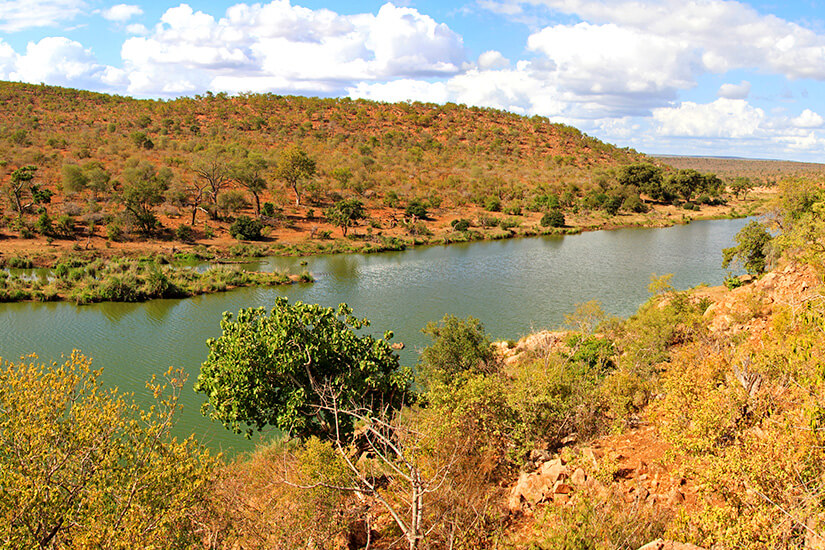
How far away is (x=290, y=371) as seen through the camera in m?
14.9

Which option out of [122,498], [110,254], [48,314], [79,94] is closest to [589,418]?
[122,498]

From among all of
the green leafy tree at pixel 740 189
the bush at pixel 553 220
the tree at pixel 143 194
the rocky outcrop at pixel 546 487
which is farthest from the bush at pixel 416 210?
the green leafy tree at pixel 740 189

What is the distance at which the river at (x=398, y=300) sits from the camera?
25.8 meters

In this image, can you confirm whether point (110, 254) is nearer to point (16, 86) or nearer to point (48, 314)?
point (48, 314)

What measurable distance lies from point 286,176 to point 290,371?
54188 millimetres

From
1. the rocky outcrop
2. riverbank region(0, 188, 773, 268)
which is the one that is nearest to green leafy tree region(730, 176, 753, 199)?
riverbank region(0, 188, 773, 268)

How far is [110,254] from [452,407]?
4240 centimetres

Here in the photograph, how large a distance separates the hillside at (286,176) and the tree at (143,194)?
0.19m

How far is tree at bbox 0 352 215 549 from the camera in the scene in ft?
25.8

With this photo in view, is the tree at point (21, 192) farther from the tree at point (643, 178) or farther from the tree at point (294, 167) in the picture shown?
the tree at point (643, 178)

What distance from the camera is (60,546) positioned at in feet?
26.3

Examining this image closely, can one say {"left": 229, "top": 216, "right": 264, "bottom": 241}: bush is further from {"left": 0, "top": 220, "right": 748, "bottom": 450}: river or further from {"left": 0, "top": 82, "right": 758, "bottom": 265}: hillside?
{"left": 0, "top": 220, "right": 748, "bottom": 450}: river

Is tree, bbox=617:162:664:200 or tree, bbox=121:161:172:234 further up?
tree, bbox=617:162:664:200

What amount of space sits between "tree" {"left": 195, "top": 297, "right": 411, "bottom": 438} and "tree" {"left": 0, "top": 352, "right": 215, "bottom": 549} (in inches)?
161
